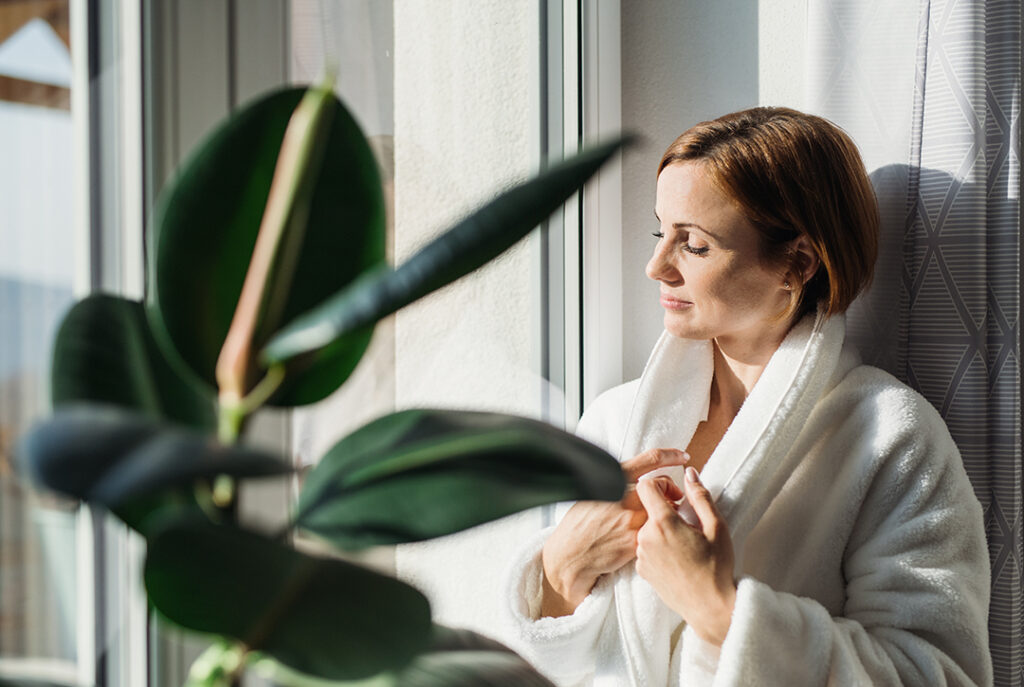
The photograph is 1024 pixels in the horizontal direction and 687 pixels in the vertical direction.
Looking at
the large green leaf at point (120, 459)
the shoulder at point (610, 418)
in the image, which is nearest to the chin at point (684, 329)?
the shoulder at point (610, 418)

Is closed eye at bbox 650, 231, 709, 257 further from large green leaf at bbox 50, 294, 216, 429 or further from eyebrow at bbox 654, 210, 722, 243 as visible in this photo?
large green leaf at bbox 50, 294, 216, 429

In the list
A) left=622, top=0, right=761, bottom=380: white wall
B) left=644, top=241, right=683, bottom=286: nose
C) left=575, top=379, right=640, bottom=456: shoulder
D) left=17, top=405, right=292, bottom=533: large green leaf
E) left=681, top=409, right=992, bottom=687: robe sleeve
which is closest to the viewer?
left=17, top=405, right=292, bottom=533: large green leaf

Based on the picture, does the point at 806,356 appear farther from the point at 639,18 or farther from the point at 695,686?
the point at 639,18

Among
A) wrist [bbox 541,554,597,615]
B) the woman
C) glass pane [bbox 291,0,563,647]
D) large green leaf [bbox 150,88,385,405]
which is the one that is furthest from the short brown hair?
large green leaf [bbox 150,88,385,405]

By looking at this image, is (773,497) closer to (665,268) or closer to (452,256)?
(665,268)

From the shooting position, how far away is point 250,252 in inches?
16.8

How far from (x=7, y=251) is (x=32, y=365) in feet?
0.32

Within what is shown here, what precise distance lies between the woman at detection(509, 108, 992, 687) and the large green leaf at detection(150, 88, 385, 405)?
66 centimetres

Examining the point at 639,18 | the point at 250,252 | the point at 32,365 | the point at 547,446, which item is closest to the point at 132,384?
the point at 250,252

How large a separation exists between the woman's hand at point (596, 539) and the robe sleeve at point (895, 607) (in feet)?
0.50

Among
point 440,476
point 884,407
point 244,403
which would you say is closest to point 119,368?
point 244,403

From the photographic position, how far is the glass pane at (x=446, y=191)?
3.27 feet

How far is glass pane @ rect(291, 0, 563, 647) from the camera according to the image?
1.00 meters

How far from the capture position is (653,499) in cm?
100
